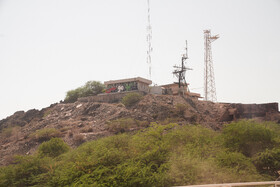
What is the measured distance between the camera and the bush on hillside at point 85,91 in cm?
4747

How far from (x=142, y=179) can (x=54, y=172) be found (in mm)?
5630

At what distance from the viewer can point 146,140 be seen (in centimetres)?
1550

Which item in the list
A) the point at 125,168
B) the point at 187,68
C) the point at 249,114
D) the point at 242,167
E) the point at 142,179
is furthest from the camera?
the point at 187,68

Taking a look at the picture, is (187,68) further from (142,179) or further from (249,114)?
(142,179)

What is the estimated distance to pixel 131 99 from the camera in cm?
3438

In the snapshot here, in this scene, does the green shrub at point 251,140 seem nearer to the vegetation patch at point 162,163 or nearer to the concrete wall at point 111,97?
the vegetation patch at point 162,163

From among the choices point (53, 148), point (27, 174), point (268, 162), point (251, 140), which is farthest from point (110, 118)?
point (268, 162)

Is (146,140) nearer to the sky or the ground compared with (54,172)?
nearer to the sky

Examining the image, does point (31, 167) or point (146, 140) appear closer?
point (31, 167)

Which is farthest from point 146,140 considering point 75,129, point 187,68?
point 187,68

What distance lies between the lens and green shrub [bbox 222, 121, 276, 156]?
53.4 feet

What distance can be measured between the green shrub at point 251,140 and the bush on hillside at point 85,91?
1374 inches

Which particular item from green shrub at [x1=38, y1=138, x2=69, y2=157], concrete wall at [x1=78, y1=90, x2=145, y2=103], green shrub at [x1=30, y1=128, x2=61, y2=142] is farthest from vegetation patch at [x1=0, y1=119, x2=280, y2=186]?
concrete wall at [x1=78, y1=90, x2=145, y2=103]

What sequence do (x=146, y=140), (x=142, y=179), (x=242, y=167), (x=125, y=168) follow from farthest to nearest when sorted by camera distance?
(x=146, y=140), (x=242, y=167), (x=125, y=168), (x=142, y=179)
